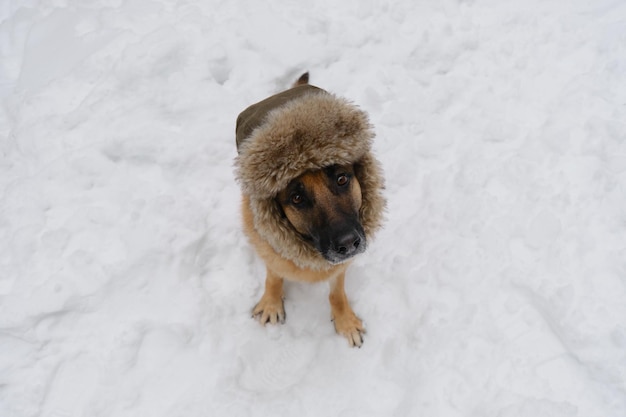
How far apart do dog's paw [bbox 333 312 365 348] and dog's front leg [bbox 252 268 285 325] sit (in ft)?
1.74

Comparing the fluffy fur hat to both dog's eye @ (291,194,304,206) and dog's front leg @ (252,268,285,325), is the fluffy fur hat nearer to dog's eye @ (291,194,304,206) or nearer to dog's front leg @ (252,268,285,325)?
dog's eye @ (291,194,304,206)

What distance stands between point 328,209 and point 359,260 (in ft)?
4.79

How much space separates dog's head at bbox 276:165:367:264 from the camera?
3086mm

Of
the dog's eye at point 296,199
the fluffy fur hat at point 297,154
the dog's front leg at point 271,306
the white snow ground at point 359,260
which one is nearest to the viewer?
the fluffy fur hat at point 297,154

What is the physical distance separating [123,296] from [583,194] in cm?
428

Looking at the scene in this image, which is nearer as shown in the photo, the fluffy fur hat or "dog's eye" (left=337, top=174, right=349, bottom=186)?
the fluffy fur hat

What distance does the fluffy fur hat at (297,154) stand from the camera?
3.03 meters

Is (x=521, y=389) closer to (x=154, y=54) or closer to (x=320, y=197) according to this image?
(x=320, y=197)

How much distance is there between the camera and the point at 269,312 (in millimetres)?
4203

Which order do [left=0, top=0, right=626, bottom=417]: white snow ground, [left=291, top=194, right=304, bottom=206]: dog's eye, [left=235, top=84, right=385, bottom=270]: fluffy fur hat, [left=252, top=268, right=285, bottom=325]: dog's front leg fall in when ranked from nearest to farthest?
1. [left=235, top=84, right=385, bottom=270]: fluffy fur hat
2. [left=291, top=194, right=304, bottom=206]: dog's eye
3. [left=0, top=0, right=626, bottom=417]: white snow ground
4. [left=252, top=268, right=285, bottom=325]: dog's front leg

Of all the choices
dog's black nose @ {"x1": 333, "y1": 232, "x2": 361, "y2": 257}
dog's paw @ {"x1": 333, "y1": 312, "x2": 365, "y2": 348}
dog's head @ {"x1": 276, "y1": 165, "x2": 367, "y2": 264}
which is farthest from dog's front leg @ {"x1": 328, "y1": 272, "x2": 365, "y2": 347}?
dog's black nose @ {"x1": 333, "y1": 232, "x2": 361, "y2": 257}

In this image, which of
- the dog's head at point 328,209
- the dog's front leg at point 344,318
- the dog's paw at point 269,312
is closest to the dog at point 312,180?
the dog's head at point 328,209

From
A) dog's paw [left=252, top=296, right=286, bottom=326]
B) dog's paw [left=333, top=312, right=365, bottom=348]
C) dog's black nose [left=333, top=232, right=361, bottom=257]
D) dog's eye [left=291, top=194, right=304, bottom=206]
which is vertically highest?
dog's eye [left=291, top=194, right=304, bottom=206]

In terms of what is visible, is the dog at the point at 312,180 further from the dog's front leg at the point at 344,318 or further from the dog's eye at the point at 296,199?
the dog's front leg at the point at 344,318
